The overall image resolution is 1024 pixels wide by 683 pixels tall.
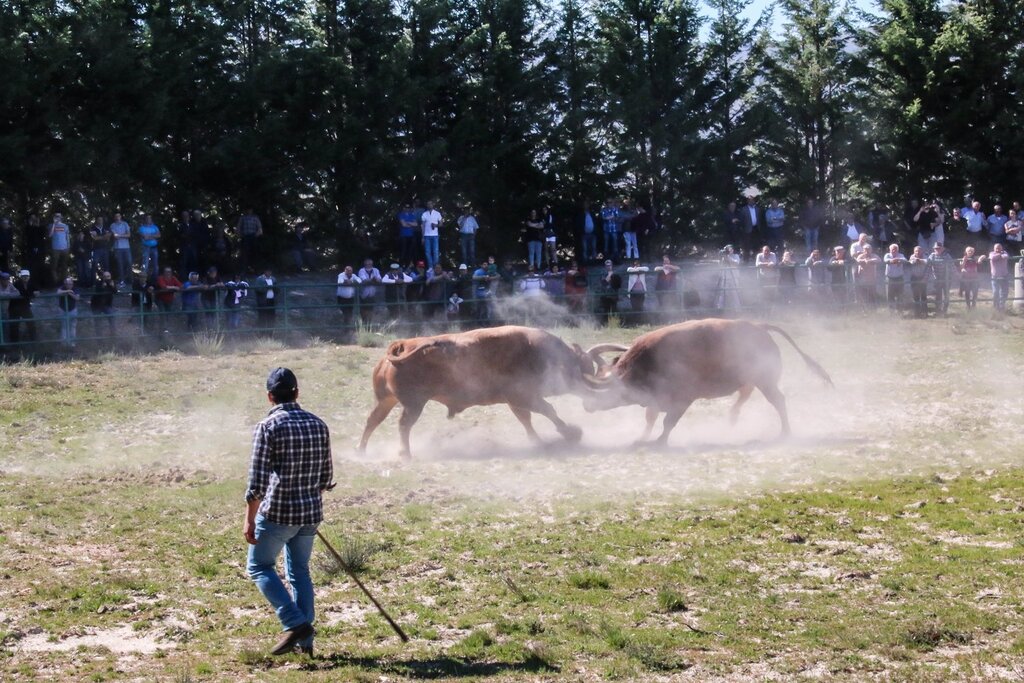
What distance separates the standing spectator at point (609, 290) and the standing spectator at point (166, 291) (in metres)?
8.22

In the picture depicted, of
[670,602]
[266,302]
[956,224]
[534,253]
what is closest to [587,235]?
[534,253]

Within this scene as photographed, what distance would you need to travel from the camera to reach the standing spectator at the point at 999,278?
26.8 metres

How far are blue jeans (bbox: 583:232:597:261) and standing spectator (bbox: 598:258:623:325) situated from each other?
2.83 m

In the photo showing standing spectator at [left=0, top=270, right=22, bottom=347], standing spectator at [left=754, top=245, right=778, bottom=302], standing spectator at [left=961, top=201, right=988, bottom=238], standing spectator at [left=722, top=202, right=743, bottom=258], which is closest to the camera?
standing spectator at [left=0, top=270, right=22, bottom=347]

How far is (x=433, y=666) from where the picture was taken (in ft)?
26.6

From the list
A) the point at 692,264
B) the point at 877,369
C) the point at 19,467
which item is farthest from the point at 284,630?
the point at 692,264

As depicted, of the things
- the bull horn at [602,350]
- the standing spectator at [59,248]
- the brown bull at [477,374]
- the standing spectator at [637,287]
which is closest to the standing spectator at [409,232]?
the standing spectator at [637,287]

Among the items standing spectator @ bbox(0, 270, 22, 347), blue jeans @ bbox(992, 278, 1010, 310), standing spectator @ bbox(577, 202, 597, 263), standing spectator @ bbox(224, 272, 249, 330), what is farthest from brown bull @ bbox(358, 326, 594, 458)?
standing spectator @ bbox(577, 202, 597, 263)

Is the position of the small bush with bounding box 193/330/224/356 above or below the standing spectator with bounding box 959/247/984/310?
below

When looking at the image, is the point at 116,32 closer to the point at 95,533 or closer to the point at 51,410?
the point at 51,410

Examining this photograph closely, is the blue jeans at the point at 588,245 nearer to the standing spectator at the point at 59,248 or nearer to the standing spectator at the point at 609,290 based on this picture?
the standing spectator at the point at 609,290

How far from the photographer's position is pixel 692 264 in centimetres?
3092

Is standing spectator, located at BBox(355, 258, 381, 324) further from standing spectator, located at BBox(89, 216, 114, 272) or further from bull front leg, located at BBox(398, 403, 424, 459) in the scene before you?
bull front leg, located at BBox(398, 403, 424, 459)

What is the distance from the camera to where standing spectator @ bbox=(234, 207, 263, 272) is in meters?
28.4
